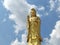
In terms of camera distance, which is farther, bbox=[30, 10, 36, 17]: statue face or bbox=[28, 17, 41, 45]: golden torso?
bbox=[30, 10, 36, 17]: statue face

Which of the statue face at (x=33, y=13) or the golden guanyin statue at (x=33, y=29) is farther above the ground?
the statue face at (x=33, y=13)

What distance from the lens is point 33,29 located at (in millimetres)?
17531

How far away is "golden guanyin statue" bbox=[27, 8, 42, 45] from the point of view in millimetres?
17000

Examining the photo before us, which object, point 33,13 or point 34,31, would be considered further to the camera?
point 33,13

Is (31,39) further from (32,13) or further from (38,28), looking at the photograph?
(32,13)

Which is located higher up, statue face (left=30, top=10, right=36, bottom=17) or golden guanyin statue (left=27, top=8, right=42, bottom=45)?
statue face (left=30, top=10, right=36, bottom=17)

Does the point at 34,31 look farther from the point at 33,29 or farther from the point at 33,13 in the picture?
the point at 33,13

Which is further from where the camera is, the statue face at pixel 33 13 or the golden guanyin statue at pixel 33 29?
the statue face at pixel 33 13

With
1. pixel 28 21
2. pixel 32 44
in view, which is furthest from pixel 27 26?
pixel 32 44

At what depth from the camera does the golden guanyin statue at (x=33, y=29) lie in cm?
1700

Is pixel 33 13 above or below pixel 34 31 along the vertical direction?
above

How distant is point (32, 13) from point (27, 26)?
1.21 metres

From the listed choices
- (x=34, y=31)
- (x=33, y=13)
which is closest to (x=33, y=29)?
(x=34, y=31)

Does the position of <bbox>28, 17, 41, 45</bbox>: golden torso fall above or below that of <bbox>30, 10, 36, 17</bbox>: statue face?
below
